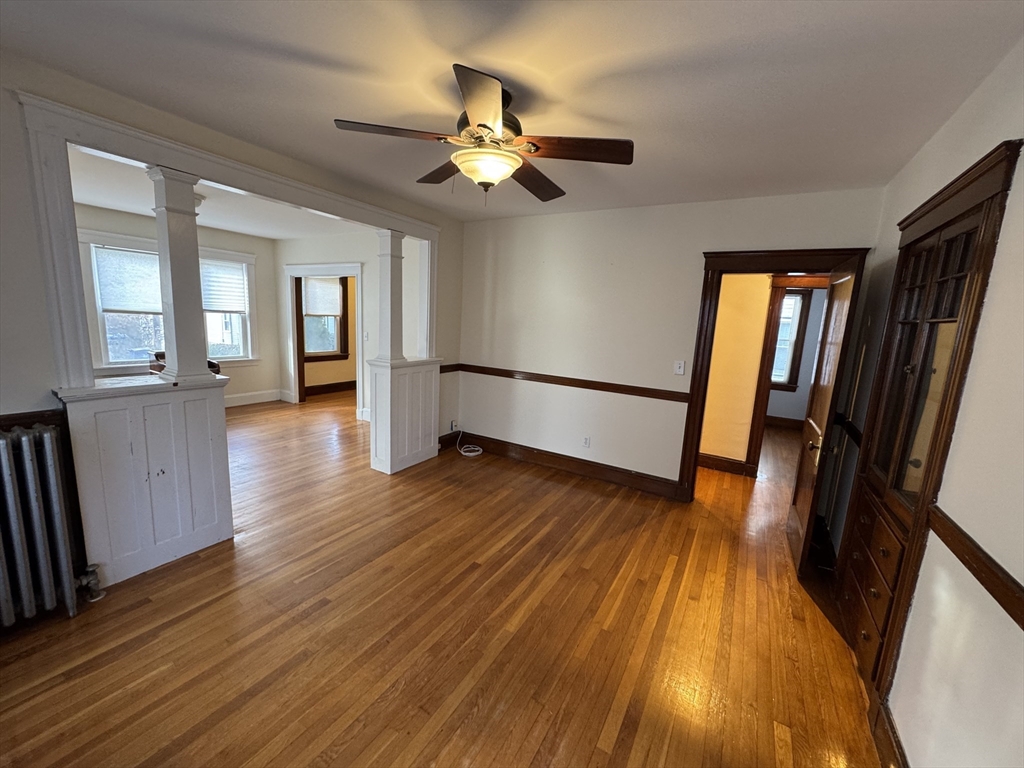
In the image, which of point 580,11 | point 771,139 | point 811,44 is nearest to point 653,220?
point 771,139

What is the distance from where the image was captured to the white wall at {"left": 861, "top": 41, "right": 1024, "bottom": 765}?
3.34 feet

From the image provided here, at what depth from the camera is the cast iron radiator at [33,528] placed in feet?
5.65

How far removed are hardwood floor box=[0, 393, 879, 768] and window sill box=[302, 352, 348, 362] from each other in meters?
4.13

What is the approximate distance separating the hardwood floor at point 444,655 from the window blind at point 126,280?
3750mm

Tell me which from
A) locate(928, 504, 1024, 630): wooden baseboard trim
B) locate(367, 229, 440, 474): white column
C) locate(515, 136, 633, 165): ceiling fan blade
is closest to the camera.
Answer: locate(928, 504, 1024, 630): wooden baseboard trim

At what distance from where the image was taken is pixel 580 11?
1.28 meters

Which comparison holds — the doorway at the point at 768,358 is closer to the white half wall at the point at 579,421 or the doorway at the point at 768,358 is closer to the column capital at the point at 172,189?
the white half wall at the point at 579,421

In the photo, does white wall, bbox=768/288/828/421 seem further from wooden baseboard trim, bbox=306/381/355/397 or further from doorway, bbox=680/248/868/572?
wooden baseboard trim, bbox=306/381/355/397

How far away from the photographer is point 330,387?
7.03 m

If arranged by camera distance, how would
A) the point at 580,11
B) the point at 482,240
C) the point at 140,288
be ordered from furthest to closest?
the point at 140,288 → the point at 482,240 → the point at 580,11

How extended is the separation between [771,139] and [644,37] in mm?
1150

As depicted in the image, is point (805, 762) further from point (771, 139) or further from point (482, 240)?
point (482, 240)

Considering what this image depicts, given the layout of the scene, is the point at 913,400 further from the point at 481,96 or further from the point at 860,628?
the point at 481,96

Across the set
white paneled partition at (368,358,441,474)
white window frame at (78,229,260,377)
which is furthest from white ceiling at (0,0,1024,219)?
white window frame at (78,229,260,377)
